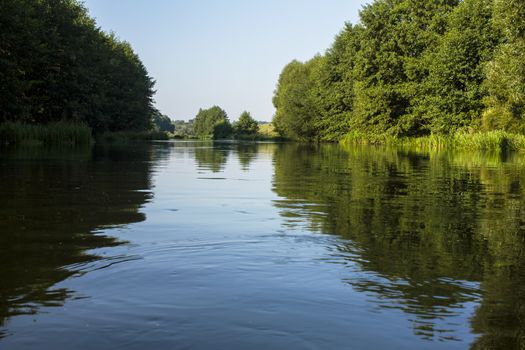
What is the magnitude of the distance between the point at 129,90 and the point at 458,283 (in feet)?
312

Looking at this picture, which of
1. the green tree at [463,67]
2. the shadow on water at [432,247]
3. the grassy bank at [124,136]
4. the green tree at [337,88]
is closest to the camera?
the shadow on water at [432,247]

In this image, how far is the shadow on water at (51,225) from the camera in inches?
182

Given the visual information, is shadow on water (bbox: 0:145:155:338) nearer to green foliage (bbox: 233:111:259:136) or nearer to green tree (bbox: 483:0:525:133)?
green tree (bbox: 483:0:525:133)

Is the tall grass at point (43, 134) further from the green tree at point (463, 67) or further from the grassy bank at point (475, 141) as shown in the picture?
the green tree at point (463, 67)

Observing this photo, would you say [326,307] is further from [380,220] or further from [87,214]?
[87,214]

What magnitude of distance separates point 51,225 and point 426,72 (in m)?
58.8

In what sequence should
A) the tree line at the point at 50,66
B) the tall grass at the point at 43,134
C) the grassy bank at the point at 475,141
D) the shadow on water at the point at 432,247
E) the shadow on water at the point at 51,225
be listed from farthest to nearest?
the tree line at the point at 50,66
the grassy bank at the point at 475,141
the tall grass at the point at 43,134
the shadow on water at the point at 51,225
the shadow on water at the point at 432,247

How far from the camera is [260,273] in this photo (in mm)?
5363

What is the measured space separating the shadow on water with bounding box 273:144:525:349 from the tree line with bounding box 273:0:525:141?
24.9 m

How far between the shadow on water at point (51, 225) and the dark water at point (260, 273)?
3 cm

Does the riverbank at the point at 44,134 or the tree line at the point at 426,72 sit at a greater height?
the tree line at the point at 426,72

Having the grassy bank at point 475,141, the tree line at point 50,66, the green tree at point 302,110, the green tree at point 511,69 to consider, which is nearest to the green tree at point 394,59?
the grassy bank at point 475,141

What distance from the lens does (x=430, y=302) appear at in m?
4.45

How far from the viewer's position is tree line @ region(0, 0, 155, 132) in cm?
4212
